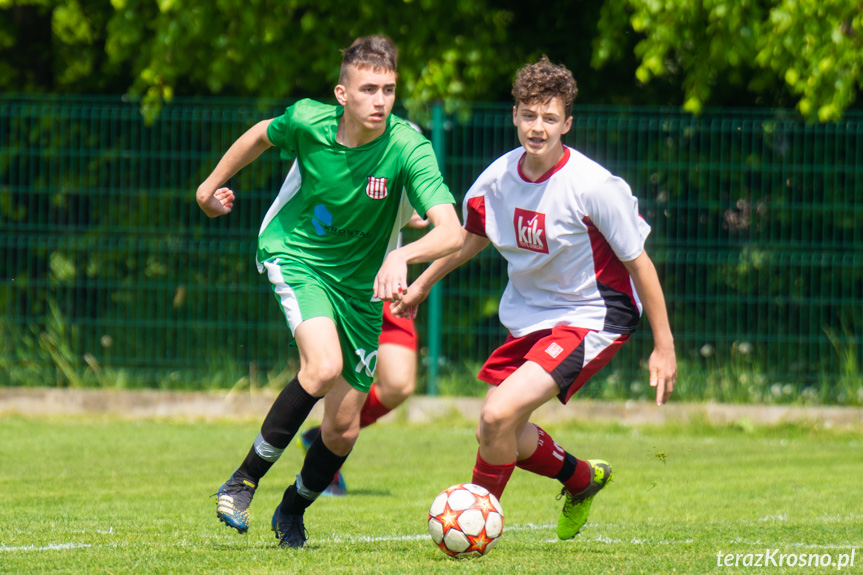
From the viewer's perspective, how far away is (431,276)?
4820 mm

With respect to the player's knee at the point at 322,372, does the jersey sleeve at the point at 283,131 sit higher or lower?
higher

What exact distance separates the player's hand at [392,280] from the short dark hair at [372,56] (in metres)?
0.96

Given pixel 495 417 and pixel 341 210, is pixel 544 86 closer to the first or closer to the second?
pixel 341 210

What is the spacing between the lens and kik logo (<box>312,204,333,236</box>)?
4.77 m

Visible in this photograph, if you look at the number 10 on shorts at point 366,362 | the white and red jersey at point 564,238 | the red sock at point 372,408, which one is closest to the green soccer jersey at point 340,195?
the number 10 on shorts at point 366,362

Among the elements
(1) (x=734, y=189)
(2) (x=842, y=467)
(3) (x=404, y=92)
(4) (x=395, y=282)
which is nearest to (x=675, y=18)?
(1) (x=734, y=189)

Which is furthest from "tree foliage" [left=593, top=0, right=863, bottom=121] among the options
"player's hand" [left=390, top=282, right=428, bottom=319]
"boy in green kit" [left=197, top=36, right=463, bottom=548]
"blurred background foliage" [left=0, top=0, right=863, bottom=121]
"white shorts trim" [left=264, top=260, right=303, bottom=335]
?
"white shorts trim" [left=264, top=260, right=303, bottom=335]

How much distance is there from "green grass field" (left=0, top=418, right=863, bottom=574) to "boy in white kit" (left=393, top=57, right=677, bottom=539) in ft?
1.71

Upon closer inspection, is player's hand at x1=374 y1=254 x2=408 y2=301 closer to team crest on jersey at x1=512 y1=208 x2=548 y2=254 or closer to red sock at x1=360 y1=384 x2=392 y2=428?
team crest on jersey at x1=512 y1=208 x2=548 y2=254

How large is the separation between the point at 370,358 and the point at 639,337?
502 cm

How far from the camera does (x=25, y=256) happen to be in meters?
9.65

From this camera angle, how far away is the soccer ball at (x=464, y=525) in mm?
4219

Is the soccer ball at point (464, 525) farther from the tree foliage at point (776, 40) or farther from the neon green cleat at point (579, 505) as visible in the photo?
the tree foliage at point (776, 40)

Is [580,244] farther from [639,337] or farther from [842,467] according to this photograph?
[639,337]
